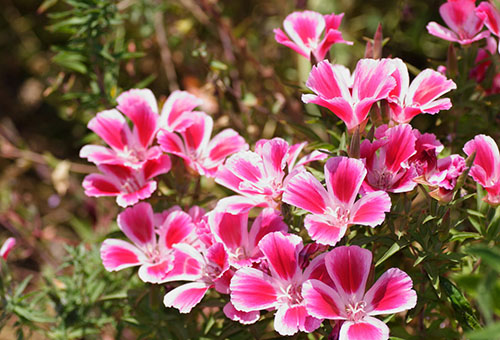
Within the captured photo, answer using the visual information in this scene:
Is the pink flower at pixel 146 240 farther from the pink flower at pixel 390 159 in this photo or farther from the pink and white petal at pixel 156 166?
the pink flower at pixel 390 159

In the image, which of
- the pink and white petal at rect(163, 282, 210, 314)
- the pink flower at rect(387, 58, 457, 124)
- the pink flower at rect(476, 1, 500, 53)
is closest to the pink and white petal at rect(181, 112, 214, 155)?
the pink and white petal at rect(163, 282, 210, 314)

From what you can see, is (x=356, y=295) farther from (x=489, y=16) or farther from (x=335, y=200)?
(x=489, y=16)

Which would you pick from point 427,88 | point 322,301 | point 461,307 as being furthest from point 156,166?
point 461,307

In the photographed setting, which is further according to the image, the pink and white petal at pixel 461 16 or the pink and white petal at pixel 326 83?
the pink and white petal at pixel 461 16

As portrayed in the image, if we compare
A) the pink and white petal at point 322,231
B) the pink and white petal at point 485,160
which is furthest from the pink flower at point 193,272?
the pink and white petal at point 485,160

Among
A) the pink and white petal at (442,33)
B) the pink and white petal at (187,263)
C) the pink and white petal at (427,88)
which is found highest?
the pink and white petal at (442,33)

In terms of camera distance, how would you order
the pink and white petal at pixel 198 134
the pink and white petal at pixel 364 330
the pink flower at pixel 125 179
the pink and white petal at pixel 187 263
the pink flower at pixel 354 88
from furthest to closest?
1. the pink and white petal at pixel 198 134
2. the pink flower at pixel 125 179
3. the pink and white petal at pixel 187 263
4. the pink flower at pixel 354 88
5. the pink and white petal at pixel 364 330

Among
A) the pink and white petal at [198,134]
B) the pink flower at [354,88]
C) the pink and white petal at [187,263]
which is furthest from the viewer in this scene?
the pink and white petal at [198,134]

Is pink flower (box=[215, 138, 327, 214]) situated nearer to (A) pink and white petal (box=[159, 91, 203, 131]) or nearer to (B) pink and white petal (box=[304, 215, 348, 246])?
(B) pink and white petal (box=[304, 215, 348, 246])
